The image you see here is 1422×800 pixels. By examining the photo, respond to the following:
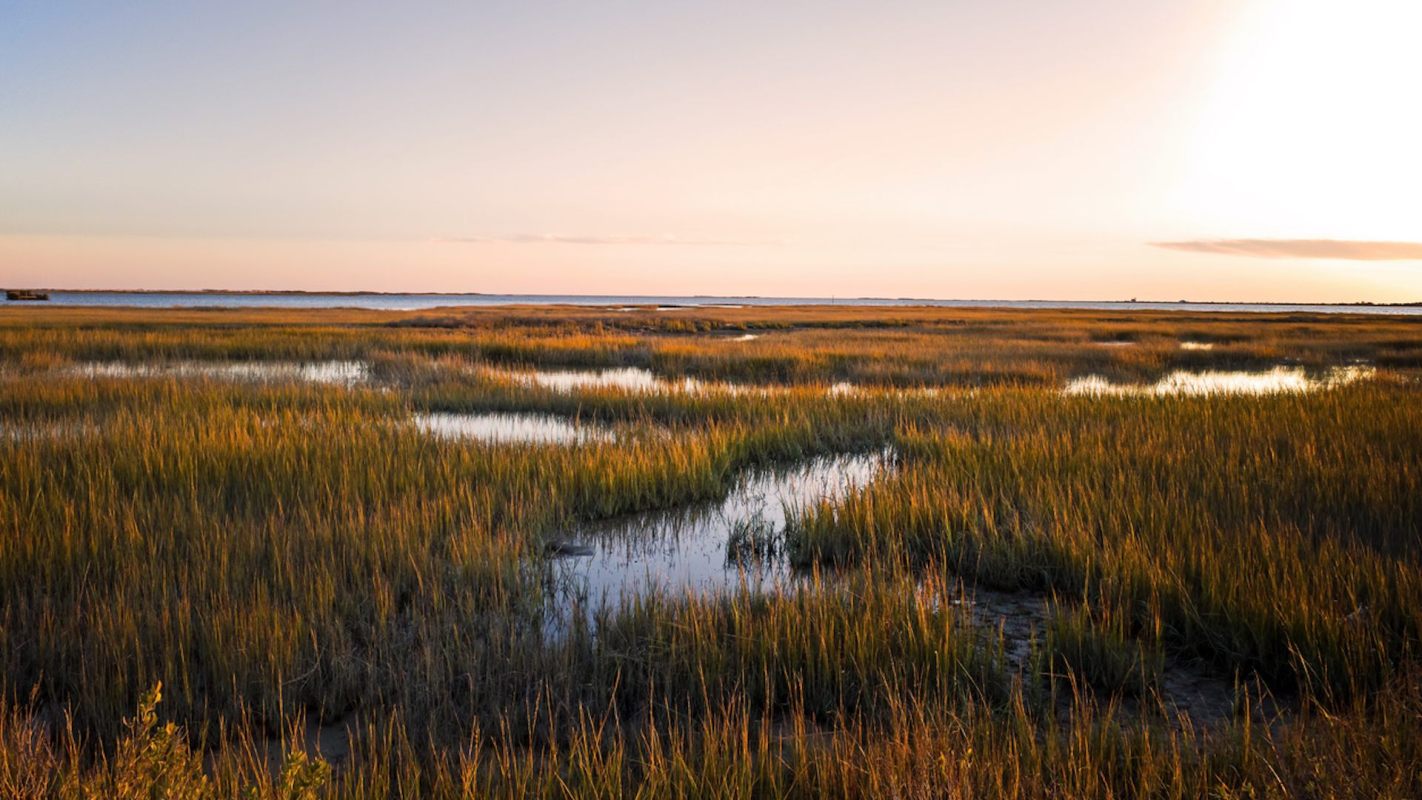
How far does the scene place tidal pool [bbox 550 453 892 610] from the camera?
479 cm

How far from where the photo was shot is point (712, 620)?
370 cm

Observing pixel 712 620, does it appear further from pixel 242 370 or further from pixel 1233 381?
pixel 1233 381

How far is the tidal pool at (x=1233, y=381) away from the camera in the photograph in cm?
1494

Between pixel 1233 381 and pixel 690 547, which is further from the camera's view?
pixel 1233 381

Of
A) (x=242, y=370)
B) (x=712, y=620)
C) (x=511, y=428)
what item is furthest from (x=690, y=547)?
(x=242, y=370)

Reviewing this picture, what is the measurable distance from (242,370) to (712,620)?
16676 mm

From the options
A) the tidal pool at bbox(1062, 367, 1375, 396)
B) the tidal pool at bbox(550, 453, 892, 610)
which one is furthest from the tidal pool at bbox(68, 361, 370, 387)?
the tidal pool at bbox(1062, 367, 1375, 396)

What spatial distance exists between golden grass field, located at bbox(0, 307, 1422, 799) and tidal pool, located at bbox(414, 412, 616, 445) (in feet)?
1.76

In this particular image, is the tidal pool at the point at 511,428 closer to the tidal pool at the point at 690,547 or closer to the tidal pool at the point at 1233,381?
the tidal pool at the point at 690,547

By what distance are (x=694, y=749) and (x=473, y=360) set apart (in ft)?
59.3

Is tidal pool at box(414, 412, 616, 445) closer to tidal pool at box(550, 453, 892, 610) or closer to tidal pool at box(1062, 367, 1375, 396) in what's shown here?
tidal pool at box(550, 453, 892, 610)

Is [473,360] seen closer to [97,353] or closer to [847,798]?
[97,353]

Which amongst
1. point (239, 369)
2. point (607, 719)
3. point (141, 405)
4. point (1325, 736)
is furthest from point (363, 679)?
point (239, 369)

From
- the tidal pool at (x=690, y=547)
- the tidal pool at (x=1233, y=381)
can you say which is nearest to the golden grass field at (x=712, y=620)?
the tidal pool at (x=690, y=547)
